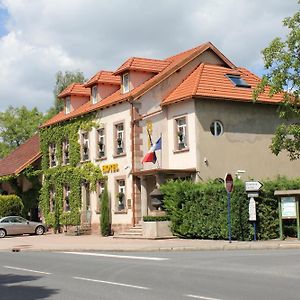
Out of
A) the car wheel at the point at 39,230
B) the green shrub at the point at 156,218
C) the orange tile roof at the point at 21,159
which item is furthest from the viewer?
the orange tile roof at the point at 21,159

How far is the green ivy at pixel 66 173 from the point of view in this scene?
39281mm

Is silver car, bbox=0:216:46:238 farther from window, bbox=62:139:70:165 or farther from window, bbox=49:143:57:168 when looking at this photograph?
window, bbox=49:143:57:168

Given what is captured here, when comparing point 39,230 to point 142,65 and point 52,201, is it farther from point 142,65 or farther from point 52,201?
point 142,65

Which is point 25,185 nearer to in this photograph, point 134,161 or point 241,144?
point 134,161

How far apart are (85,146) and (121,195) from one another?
550 centimetres

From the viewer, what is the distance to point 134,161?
115 ft

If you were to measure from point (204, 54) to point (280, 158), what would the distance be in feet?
25.6

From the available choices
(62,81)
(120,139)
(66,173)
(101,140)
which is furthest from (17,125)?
(120,139)

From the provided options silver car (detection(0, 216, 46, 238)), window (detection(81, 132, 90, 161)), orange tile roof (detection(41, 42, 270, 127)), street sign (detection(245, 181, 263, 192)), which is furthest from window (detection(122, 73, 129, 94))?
street sign (detection(245, 181, 263, 192))

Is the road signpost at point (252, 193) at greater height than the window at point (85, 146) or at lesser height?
lesser

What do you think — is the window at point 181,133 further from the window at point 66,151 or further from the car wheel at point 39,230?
the car wheel at point 39,230

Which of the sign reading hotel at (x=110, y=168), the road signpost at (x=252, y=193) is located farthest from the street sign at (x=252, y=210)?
the sign reading hotel at (x=110, y=168)

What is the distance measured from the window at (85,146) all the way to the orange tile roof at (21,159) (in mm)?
7486

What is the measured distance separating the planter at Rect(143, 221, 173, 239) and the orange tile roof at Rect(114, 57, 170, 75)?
11.2 m
